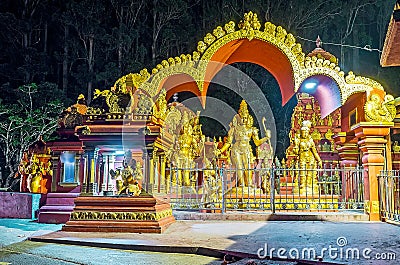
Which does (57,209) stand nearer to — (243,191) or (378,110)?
(243,191)

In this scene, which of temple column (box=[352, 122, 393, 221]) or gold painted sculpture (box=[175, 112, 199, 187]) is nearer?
temple column (box=[352, 122, 393, 221])

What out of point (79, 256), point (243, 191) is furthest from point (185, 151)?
point (79, 256)

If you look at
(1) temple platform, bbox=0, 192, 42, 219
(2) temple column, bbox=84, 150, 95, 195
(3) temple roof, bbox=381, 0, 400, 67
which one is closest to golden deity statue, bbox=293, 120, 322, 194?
(3) temple roof, bbox=381, 0, 400, 67

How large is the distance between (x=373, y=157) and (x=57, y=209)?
828cm

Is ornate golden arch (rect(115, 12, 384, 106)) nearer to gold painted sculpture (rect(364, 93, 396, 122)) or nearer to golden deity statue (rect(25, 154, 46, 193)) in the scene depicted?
gold painted sculpture (rect(364, 93, 396, 122))

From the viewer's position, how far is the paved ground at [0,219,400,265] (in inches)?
210

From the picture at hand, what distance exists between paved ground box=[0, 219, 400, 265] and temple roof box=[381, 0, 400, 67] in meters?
2.97

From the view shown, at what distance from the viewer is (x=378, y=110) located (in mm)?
9727

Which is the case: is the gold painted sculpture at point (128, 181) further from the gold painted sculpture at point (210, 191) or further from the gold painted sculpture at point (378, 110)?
the gold painted sculpture at point (378, 110)

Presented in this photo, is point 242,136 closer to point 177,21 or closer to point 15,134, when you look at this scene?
point 15,134

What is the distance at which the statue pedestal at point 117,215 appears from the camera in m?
7.88

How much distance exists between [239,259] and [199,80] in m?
5.26

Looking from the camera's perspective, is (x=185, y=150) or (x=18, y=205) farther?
(x=185, y=150)

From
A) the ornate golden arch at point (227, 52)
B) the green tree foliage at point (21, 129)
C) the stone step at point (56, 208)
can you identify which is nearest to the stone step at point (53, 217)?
the stone step at point (56, 208)
